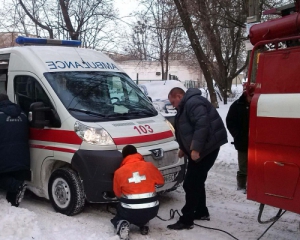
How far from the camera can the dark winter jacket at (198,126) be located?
16.6 feet

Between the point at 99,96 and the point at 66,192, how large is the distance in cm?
148

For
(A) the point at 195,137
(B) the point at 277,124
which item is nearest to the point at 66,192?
(A) the point at 195,137

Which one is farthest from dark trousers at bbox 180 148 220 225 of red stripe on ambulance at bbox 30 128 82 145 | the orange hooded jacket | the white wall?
the white wall

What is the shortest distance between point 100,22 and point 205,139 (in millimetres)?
16358

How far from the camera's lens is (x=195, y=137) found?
5.06m

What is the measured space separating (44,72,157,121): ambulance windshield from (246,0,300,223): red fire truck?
2.50 meters

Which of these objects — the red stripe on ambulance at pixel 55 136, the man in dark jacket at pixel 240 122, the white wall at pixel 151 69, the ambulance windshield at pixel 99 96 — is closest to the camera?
the red stripe on ambulance at pixel 55 136

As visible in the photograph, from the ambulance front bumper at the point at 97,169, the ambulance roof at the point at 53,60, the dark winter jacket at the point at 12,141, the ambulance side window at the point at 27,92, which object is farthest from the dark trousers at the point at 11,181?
the ambulance roof at the point at 53,60

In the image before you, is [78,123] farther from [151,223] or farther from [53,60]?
[151,223]

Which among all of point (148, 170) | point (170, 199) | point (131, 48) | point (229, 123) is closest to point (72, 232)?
point (148, 170)

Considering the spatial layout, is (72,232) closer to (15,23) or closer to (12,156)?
(12,156)

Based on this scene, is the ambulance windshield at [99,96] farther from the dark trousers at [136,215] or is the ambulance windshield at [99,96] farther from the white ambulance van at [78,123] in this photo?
the dark trousers at [136,215]

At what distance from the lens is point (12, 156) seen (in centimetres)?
603

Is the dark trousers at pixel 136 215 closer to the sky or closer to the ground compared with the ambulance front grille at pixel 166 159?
closer to the ground
